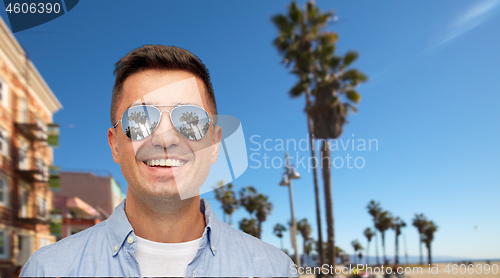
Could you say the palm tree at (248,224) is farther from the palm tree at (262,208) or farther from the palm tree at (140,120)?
the palm tree at (140,120)

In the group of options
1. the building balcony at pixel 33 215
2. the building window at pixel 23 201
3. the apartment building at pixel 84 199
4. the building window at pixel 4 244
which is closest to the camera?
the building window at pixel 4 244

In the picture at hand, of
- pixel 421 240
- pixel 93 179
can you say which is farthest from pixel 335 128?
pixel 421 240

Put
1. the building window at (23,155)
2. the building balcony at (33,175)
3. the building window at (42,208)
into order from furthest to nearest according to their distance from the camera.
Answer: the building window at (42,208)
the building window at (23,155)
the building balcony at (33,175)

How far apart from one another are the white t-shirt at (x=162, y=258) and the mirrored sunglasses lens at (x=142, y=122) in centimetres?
53

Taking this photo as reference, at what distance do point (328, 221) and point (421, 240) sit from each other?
198 ft

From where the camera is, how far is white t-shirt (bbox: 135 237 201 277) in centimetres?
167

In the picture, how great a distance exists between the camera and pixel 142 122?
1747 millimetres

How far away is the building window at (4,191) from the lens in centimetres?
1033

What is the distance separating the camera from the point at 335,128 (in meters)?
13.3

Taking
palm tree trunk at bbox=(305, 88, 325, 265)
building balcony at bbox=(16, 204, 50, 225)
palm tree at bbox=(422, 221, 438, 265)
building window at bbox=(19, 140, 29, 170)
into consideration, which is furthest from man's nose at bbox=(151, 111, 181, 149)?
palm tree at bbox=(422, 221, 438, 265)

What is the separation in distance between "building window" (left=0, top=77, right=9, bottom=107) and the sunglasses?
38.2 feet

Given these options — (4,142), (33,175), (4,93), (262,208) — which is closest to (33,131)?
(4,142)

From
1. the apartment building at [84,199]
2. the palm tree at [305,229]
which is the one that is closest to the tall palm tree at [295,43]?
the apartment building at [84,199]

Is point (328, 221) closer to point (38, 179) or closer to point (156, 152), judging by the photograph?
point (38, 179)
